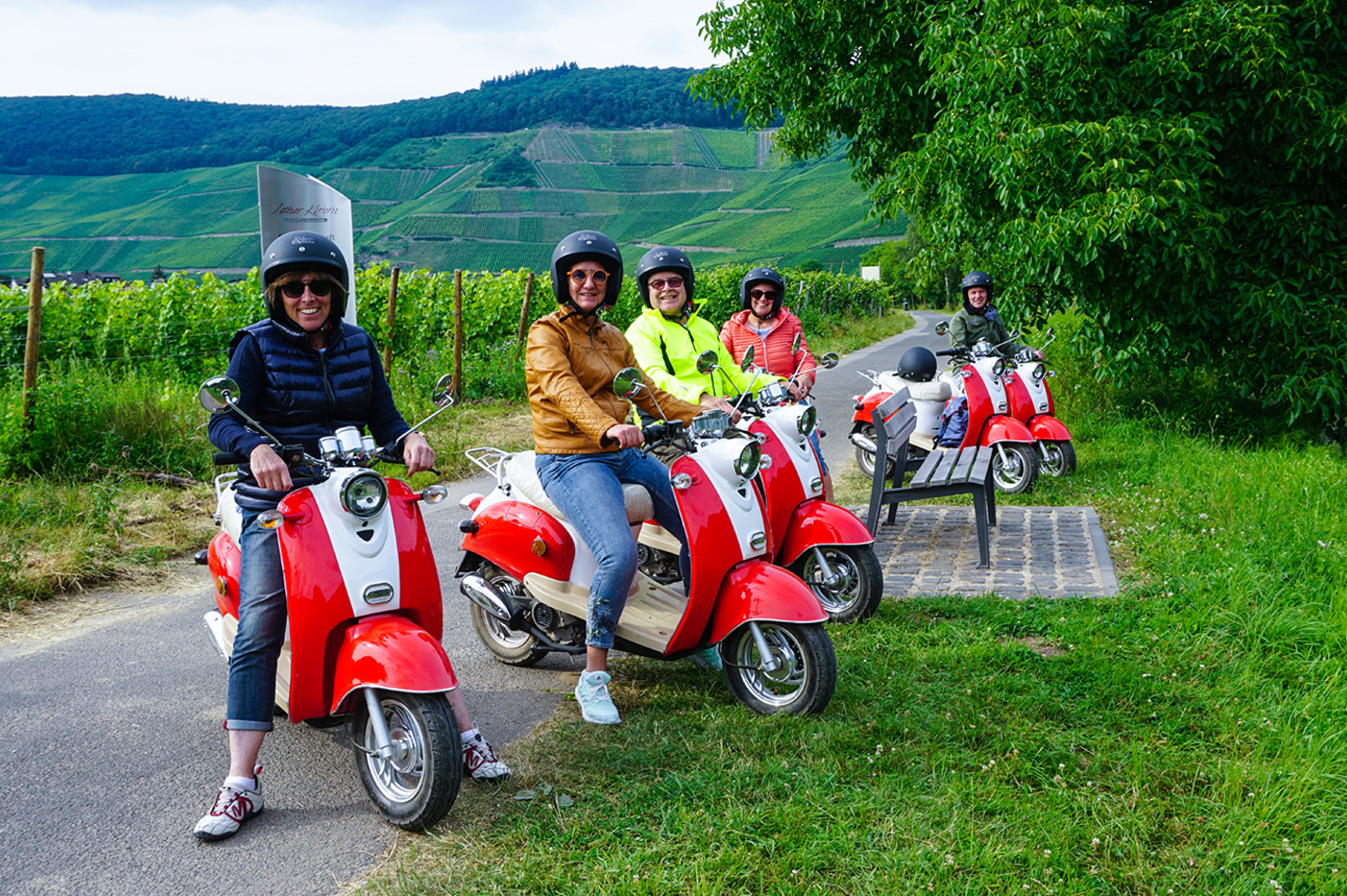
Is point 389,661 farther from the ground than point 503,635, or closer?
farther from the ground

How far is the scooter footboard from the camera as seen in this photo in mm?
3004

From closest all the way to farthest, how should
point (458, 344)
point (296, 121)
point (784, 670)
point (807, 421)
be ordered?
1. point (784, 670)
2. point (807, 421)
3. point (458, 344)
4. point (296, 121)

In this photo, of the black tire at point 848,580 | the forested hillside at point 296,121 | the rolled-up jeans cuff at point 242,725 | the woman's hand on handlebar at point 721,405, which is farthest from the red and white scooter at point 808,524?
the forested hillside at point 296,121

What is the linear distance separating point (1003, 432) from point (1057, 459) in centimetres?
92

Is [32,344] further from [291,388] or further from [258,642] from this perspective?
[258,642]

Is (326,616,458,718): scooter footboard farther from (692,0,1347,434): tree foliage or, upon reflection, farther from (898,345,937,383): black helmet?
(692,0,1347,434): tree foliage

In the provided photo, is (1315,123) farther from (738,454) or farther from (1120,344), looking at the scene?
(738,454)

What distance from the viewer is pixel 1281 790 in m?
3.18

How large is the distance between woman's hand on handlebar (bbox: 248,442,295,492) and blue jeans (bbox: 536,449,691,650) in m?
1.21

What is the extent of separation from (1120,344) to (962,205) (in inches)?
79.6

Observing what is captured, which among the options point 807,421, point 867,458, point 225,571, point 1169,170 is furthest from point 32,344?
point 1169,170

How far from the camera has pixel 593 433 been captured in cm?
385

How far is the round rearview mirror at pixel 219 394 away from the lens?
291cm

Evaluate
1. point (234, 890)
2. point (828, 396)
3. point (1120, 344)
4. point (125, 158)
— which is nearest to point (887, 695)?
point (234, 890)
